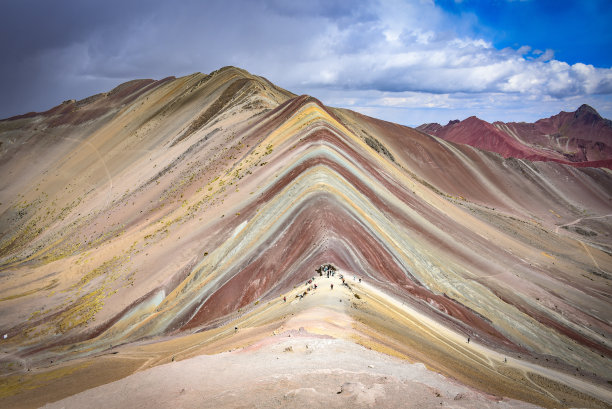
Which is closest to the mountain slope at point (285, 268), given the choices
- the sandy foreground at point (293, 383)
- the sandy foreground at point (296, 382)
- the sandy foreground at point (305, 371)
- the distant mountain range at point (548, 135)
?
the sandy foreground at point (305, 371)

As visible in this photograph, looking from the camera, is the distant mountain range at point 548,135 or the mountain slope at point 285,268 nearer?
the mountain slope at point 285,268

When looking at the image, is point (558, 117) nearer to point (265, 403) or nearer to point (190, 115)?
point (190, 115)

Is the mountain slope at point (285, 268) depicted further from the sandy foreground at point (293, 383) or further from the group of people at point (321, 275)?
the sandy foreground at point (293, 383)

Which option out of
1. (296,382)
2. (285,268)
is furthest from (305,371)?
(285,268)

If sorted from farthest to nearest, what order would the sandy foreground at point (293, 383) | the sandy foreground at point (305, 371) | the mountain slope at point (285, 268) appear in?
1. the mountain slope at point (285, 268)
2. the sandy foreground at point (305, 371)
3. the sandy foreground at point (293, 383)

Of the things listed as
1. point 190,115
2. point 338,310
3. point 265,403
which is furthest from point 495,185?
point 265,403

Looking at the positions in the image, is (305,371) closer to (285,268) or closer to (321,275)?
(321,275)

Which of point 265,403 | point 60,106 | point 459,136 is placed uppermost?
point 459,136

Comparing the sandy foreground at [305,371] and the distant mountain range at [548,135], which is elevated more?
the distant mountain range at [548,135]
